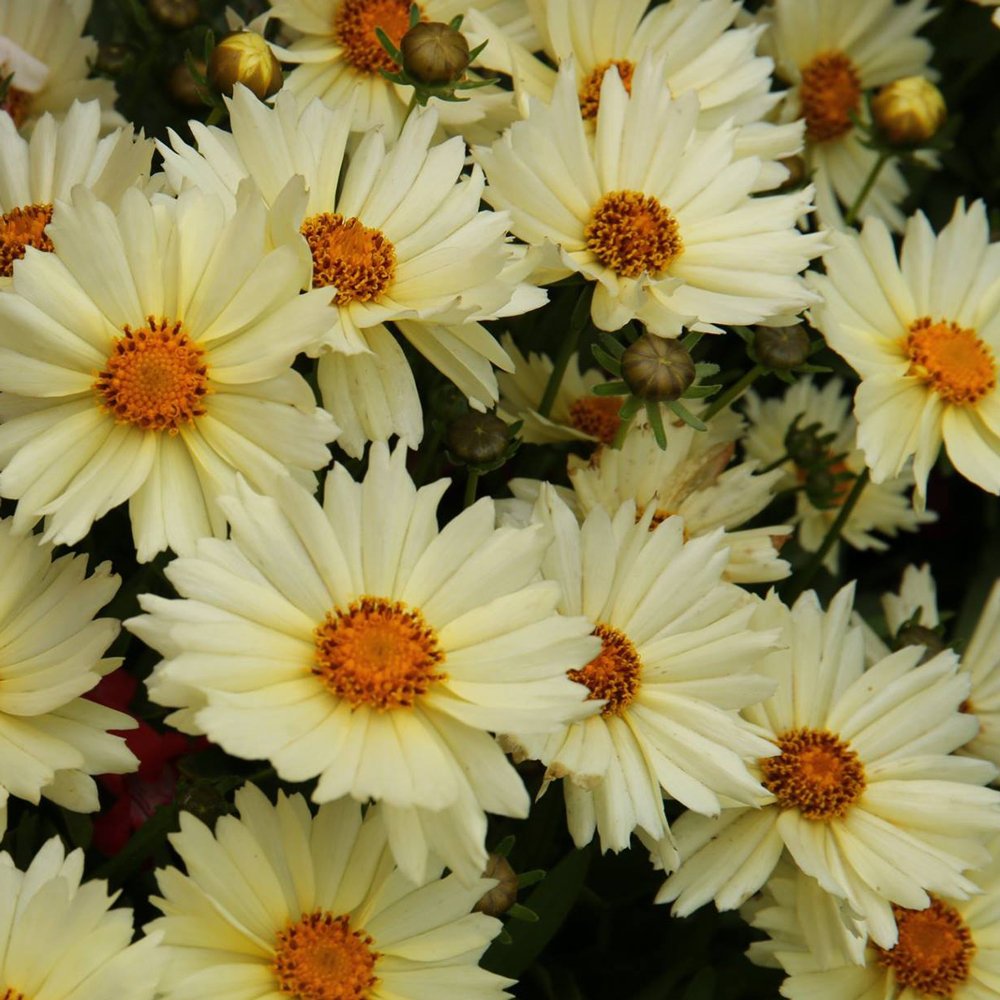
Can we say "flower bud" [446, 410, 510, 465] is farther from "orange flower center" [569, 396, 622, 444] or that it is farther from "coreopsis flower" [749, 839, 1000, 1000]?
"coreopsis flower" [749, 839, 1000, 1000]

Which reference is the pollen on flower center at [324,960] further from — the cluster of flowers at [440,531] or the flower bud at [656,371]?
the flower bud at [656,371]

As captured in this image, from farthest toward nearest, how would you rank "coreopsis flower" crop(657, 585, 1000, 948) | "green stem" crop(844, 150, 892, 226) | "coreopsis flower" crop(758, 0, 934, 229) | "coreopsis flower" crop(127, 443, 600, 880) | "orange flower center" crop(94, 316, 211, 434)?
1. "coreopsis flower" crop(758, 0, 934, 229)
2. "green stem" crop(844, 150, 892, 226)
3. "coreopsis flower" crop(657, 585, 1000, 948)
4. "orange flower center" crop(94, 316, 211, 434)
5. "coreopsis flower" crop(127, 443, 600, 880)

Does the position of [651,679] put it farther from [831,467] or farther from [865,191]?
[865,191]

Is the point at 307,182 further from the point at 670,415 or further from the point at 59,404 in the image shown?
the point at 670,415

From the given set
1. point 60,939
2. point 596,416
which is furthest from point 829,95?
point 60,939

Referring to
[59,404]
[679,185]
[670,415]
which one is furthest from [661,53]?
[59,404]

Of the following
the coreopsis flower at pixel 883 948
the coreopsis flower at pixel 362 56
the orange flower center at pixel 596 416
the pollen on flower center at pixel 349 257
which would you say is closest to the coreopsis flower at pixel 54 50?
the coreopsis flower at pixel 362 56

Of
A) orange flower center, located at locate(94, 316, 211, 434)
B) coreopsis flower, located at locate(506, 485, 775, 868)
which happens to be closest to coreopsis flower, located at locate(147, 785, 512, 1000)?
coreopsis flower, located at locate(506, 485, 775, 868)
